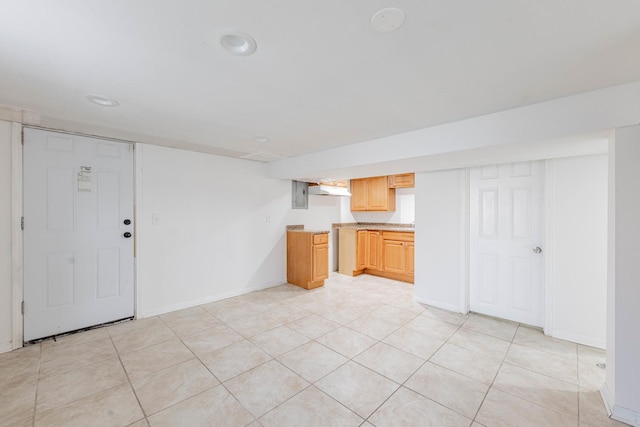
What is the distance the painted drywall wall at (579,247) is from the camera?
8.21ft

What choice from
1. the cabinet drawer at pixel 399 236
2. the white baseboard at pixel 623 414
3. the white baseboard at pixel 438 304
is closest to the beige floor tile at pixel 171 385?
the white baseboard at pixel 623 414

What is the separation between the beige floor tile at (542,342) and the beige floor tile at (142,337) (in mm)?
3643

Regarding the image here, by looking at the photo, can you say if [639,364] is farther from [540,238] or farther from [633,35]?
[633,35]

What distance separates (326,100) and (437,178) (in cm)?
223

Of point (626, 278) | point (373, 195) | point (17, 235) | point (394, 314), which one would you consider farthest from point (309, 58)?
point (373, 195)

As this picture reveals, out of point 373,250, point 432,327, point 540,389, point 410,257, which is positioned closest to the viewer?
point 540,389

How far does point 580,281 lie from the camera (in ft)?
8.56

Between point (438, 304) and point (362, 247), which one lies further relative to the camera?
point (362, 247)

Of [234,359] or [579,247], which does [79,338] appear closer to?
[234,359]

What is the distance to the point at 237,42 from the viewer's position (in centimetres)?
133

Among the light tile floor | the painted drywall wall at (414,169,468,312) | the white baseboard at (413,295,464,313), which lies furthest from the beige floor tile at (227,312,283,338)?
the painted drywall wall at (414,169,468,312)

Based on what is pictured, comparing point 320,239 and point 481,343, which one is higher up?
point 320,239

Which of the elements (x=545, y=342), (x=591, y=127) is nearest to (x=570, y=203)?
(x=591, y=127)

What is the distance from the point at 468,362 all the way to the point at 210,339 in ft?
8.11
